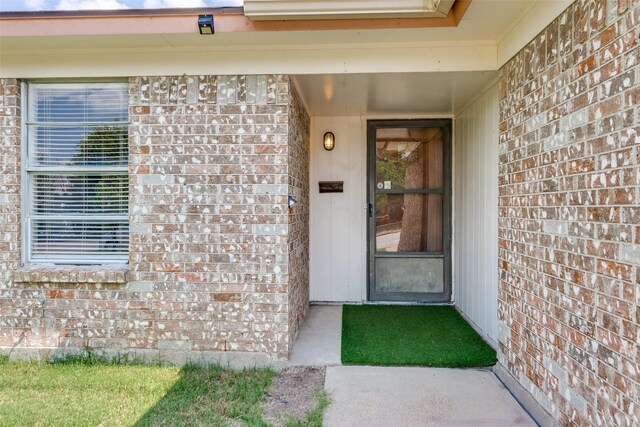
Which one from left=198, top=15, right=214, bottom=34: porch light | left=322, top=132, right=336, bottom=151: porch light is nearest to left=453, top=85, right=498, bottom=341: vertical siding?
left=322, top=132, right=336, bottom=151: porch light

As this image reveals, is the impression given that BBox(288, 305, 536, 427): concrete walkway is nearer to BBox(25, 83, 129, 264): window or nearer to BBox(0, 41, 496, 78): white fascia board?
BBox(25, 83, 129, 264): window

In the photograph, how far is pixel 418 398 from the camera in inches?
109

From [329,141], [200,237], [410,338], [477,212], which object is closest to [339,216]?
[329,141]

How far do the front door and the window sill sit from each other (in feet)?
9.86

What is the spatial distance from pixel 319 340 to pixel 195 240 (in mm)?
1549

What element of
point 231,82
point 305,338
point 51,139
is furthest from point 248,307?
point 51,139

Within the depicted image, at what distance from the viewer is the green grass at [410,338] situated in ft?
11.1

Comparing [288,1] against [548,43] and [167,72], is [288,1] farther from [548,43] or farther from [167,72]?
[548,43]

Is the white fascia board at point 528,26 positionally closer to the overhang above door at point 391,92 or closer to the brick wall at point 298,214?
the overhang above door at point 391,92

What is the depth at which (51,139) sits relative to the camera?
3549 mm

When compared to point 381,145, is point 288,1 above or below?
above

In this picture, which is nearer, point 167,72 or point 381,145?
point 167,72

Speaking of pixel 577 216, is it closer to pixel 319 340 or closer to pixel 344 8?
pixel 344 8

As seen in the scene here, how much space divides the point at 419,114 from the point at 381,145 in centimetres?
62
